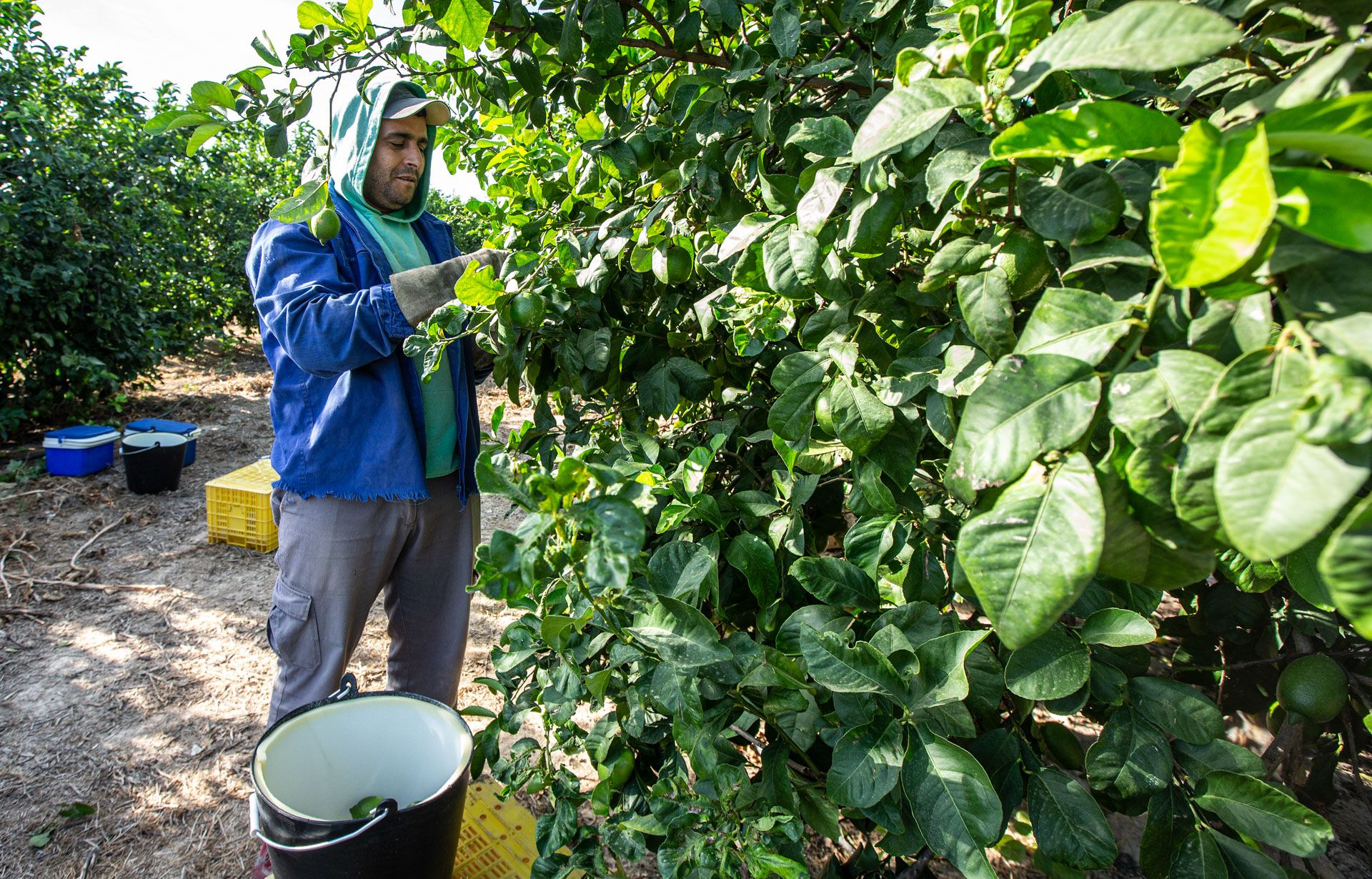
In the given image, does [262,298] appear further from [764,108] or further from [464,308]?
[764,108]

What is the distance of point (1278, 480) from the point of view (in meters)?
0.41

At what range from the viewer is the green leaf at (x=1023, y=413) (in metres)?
0.52

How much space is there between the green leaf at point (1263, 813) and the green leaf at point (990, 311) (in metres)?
0.56

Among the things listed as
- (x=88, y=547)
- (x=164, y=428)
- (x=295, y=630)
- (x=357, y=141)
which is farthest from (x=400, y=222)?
(x=164, y=428)

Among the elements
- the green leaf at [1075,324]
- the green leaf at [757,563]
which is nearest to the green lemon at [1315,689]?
the green leaf at [757,563]

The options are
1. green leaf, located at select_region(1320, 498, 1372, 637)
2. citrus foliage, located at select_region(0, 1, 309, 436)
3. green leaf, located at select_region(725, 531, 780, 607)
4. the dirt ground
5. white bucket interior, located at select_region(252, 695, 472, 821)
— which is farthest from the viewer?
citrus foliage, located at select_region(0, 1, 309, 436)

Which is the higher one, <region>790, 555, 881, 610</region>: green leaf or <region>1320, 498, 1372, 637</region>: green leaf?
<region>1320, 498, 1372, 637</region>: green leaf

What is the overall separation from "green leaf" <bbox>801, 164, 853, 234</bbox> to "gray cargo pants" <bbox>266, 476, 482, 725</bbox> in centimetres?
144

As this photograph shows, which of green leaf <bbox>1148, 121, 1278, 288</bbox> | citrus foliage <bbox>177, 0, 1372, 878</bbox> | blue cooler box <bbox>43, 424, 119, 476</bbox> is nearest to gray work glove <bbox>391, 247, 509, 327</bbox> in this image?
citrus foliage <bbox>177, 0, 1372, 878</bbox>

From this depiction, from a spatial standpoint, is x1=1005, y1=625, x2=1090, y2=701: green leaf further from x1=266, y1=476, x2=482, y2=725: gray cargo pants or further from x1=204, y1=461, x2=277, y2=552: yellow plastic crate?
x1=204, y1=461, x2=277, y2=552: yellow plastic crate

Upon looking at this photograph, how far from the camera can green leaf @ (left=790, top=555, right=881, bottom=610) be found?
3.07 ft

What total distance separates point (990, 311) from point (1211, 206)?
0.23 m

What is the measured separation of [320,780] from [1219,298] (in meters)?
1.85

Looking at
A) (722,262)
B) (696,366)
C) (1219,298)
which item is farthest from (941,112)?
(696,366)
